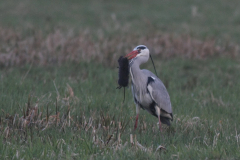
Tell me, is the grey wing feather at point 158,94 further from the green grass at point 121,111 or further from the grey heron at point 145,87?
the green grass at point 121,111

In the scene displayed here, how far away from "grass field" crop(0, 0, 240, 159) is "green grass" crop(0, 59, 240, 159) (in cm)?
2

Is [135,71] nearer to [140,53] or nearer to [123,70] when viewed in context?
[123,70]

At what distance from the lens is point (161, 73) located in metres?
9.52

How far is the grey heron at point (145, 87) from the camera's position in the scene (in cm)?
573

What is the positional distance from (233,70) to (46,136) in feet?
20.7

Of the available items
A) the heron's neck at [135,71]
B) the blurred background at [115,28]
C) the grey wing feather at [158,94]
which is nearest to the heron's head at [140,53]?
the heron's neck at [135,71]

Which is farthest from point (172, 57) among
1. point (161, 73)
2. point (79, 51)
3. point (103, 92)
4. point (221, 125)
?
point (221, 125)

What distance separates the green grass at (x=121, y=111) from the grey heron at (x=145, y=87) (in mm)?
265

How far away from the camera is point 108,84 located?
27.3 feet

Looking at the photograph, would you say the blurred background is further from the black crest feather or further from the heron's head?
the heron's head

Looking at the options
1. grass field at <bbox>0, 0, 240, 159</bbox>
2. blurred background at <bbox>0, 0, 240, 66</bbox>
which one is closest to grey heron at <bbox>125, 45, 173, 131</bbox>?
grass field at <bbox>0, 0, 240, 159</bbox>

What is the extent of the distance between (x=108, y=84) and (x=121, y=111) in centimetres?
274

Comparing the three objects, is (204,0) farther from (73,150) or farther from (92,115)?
(73,150)

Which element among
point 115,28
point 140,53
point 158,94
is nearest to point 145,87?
point 158,94
